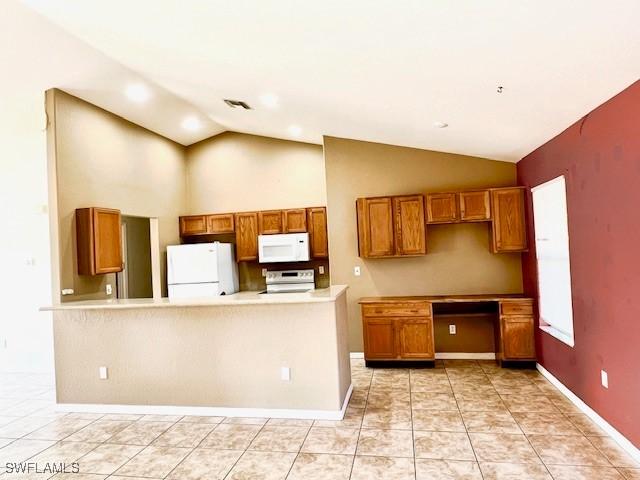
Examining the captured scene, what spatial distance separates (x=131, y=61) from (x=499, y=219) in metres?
4.15

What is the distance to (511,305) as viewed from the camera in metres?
4.58

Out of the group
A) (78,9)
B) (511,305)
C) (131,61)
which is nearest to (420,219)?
(511,305)

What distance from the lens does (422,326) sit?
477 centimetres

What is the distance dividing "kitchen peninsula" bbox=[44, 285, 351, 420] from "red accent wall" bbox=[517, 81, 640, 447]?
6.45 ft

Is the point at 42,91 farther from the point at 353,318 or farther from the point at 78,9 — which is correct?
the point at 353,318

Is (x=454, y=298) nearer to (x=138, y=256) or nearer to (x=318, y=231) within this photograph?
(x=318, y=231)

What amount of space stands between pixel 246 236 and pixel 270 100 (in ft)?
8.10

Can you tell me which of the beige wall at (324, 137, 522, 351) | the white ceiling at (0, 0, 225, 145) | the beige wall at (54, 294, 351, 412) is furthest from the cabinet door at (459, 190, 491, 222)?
the white ceiling at (0, 0, 225, 145)

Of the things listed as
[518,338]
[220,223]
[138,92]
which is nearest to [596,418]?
[518,338]

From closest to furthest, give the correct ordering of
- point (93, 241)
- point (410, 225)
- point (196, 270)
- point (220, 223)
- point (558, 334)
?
point (558, 334)
point (93, 241)
point (410, 225)
point (196, 270)
point (220, 223)

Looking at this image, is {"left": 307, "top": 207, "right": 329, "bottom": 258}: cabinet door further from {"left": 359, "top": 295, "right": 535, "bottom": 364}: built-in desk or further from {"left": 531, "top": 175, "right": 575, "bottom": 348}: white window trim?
{"left": 531, "top": 175, "right": 575, "bottom": 348}: white window trim

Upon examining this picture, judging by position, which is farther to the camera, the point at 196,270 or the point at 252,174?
the point at 252,174

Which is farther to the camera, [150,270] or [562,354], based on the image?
[150,270]

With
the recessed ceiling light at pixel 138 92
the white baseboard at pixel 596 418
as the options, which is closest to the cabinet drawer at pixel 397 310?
the white baseboard at pixel 596 418
